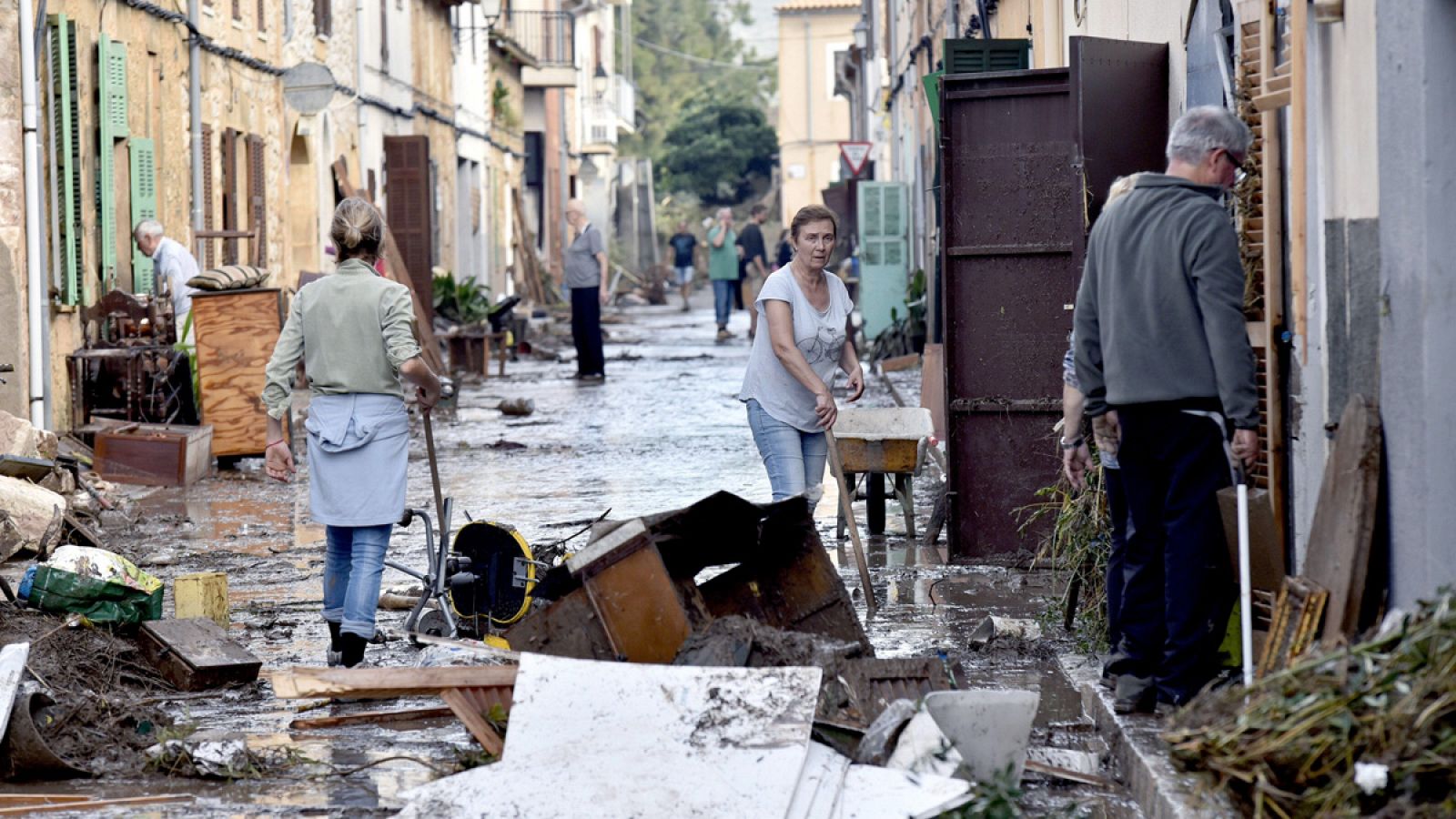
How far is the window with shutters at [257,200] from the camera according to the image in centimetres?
2134

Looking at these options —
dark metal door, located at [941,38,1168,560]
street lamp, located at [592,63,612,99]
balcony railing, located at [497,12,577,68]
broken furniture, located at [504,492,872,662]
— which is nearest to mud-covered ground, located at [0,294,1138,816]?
dark metal door, located at [941,38,1168,560]

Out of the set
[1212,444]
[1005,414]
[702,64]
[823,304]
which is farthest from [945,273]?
[702,64]

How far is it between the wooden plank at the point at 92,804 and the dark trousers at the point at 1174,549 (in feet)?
9.40

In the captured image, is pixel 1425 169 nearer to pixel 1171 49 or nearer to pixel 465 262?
pixel 1171 49

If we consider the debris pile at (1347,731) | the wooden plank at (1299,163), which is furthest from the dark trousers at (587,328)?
the debris pile at (1347,731)

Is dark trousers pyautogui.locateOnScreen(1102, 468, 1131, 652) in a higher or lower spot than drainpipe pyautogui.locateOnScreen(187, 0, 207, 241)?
lower

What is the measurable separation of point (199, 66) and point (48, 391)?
6333mm

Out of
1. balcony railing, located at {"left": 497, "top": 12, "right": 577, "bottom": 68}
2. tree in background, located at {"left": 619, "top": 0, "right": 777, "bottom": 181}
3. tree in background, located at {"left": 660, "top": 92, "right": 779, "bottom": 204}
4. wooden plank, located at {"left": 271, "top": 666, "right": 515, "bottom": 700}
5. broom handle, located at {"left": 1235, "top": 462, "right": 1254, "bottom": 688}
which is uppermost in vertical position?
tree in background, located at {"left": 619, "top": 0, "right": 777, "bottom": 181}

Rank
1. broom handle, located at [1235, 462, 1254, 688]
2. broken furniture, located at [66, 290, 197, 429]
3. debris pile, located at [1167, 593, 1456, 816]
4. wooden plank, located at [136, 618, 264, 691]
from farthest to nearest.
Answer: broken furniture, located at [66, 290, 197, 429], wooden plank, located at [136, 618, 264, 691], broom handle, located at [1235, 462, 1254, 688], debris pile, located at [1167, 593, 1456, 816]

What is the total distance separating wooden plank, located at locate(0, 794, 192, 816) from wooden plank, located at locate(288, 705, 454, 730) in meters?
0.79

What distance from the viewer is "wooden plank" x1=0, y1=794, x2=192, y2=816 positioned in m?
5.34

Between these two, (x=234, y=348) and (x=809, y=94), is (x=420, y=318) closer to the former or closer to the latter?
(x=234, y=348)

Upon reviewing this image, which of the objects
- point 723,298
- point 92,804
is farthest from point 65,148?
point 723,298

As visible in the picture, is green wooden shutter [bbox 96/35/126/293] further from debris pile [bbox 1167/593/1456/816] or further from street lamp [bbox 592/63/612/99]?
street lamp [bbox 592/63/612/99]
